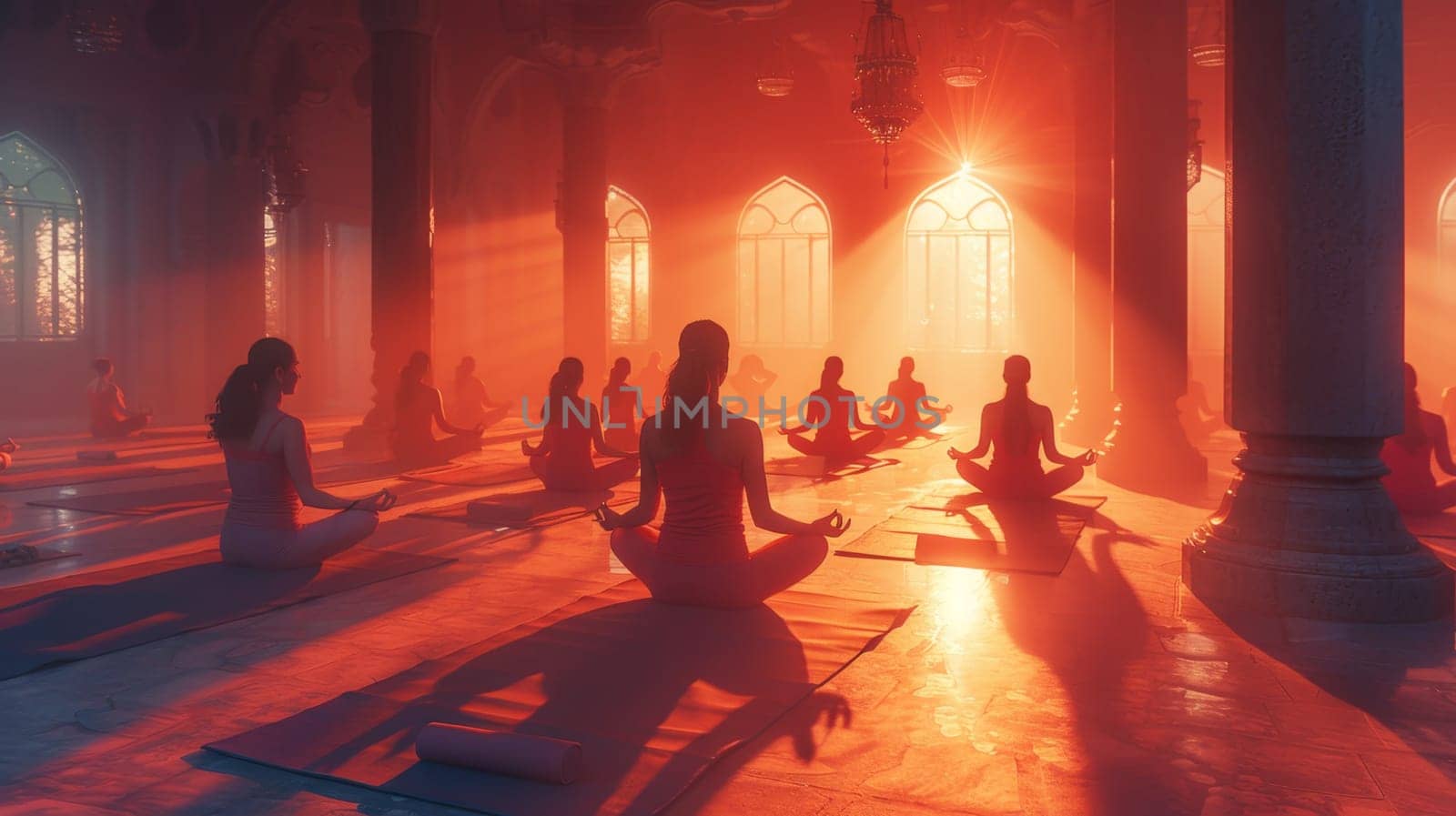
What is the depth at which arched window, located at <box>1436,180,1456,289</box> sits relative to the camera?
1728cm

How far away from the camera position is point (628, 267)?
72.0ft

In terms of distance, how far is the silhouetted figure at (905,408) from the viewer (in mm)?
13469

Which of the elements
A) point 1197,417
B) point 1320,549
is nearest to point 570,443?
point 1320,549

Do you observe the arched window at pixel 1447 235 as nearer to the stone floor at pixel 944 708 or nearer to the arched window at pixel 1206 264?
the arched window at pixel 1206 264

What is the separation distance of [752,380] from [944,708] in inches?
549

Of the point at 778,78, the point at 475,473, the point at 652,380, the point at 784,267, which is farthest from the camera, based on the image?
the point at 784,267

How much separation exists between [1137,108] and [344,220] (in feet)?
43.1

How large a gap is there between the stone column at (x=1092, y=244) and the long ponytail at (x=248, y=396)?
30.6 feet

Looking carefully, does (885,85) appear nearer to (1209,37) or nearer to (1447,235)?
(1209,37)

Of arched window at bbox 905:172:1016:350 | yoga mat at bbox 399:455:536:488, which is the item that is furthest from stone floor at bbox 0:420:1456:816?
arched window at bbox 905:172:1016:350

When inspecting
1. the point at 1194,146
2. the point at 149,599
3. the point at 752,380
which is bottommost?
the point at 149,599

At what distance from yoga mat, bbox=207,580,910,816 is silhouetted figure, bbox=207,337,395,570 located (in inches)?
59.6

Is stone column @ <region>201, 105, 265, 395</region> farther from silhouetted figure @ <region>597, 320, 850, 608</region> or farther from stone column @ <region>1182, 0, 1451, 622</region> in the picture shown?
stone column @ <region>1182, 0, 1451, 622</region>

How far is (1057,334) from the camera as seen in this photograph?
63.3 feet
